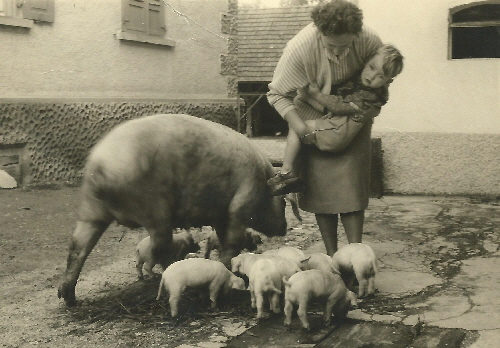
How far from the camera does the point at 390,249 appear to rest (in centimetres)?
501

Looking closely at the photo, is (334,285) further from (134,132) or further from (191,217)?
(134,132)

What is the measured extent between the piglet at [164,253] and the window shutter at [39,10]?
18.3 ft

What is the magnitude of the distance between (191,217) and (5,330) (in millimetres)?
1143

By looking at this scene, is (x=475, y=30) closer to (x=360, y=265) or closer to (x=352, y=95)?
(x=352, y=95)

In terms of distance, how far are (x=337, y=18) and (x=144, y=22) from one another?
754cm

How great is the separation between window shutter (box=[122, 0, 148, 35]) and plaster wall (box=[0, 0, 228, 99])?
0.17m

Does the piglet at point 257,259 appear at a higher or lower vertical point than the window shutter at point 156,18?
lower

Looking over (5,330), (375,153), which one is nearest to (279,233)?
(5,330)

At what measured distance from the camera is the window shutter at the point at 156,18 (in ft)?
35.3

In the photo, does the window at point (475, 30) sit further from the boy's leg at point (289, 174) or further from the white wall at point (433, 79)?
the boy's leg at point (289, 174)

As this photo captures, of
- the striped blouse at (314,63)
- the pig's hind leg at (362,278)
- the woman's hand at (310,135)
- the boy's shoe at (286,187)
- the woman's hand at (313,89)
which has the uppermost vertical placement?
the striped blouse at (314,63)

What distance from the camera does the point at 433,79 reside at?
7707 mm

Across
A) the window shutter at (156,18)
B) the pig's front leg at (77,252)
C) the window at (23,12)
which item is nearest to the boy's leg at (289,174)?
the pig's front leg at (77,252)

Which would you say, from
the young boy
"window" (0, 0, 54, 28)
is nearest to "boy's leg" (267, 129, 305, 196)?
the young boy
